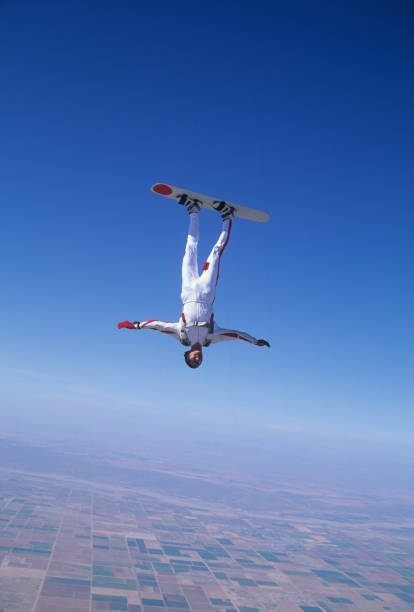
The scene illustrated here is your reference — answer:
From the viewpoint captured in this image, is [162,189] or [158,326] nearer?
[158,326]

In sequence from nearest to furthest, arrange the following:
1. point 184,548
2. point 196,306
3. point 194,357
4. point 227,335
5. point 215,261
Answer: point 194,357 < point 196,306 < point 227,335 < point 215,261 < point 184,548

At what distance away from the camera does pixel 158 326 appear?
6.68 meters

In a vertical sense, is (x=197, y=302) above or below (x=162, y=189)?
below

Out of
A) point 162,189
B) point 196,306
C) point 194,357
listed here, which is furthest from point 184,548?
point 162,189

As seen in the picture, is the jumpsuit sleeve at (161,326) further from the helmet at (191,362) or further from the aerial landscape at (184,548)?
the aerial landscape at (184,548)

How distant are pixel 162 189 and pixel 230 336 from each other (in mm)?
3141

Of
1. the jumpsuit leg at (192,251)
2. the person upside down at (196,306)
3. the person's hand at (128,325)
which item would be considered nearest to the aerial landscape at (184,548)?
the person's hand at (128,325)

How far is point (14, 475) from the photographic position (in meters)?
101

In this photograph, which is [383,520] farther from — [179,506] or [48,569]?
[48,569]

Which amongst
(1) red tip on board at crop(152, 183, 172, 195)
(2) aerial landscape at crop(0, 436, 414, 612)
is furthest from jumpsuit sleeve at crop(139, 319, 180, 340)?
(2) aerial landscape at crop(0, 436, 414, 612)

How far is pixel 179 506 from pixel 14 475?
46.6 meters

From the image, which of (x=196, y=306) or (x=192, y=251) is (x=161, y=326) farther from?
(x=192, y=251)

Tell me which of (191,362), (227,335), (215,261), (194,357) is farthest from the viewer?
(215,261)

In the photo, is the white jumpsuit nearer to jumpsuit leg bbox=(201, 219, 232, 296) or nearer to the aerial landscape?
jumpsuit leg bbox=(201, 219, 232, 296)
